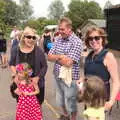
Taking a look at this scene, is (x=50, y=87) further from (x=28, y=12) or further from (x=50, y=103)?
(x=28, y=12)

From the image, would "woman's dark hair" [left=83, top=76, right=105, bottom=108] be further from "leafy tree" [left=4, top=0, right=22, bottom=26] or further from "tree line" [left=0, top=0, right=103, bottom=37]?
"leafy tree" [left=4, top=0, right=22, bottom=26]

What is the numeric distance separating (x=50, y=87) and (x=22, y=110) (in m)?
5.68

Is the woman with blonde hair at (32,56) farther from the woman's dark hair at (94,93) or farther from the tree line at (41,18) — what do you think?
A: the tree line at (41,18)

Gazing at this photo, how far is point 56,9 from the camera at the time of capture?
4975 inches

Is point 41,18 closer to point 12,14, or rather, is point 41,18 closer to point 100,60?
point 12,14

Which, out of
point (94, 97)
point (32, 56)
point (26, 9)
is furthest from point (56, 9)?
point (94, 97)

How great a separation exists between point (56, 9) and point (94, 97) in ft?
401

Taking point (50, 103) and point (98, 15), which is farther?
point (98, 15)

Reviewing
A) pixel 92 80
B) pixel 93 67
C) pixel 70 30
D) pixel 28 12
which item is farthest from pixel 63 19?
pixel 28 12

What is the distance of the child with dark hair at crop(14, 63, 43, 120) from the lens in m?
6.71

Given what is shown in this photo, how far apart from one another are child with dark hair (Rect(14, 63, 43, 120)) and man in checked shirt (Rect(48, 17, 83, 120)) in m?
0.63

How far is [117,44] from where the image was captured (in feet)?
87.1

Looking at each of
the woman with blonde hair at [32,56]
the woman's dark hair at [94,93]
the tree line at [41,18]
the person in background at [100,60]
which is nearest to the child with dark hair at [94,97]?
the woman's dark hair at [94,93]

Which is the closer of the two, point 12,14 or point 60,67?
point 60,67
